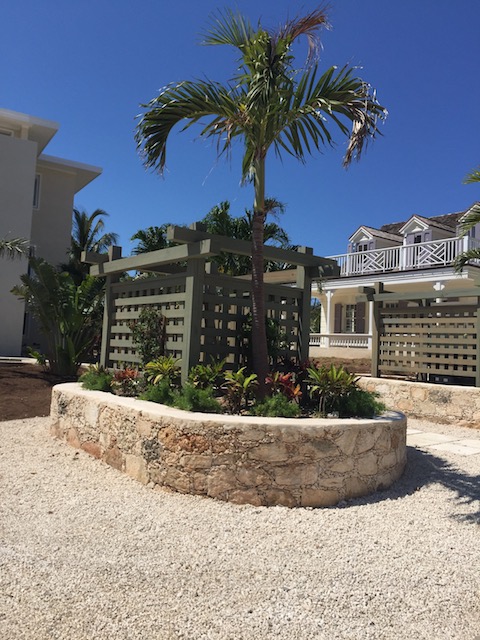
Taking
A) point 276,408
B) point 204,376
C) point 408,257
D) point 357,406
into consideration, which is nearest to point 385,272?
point 408,257

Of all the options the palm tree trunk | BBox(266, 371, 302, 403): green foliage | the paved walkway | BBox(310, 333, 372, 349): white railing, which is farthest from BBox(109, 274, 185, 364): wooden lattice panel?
Result: BBox(310, 333, 372, 349): white railing

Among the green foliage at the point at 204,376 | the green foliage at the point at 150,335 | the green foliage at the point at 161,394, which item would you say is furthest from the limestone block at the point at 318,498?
the green foliage at the point at 150,335

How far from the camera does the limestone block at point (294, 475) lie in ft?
15.0

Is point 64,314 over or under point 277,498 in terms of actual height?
over

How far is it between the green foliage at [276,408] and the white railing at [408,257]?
585 inches

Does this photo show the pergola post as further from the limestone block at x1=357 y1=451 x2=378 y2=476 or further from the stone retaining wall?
the stone retaining wall

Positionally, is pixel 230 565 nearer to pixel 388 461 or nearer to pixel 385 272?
pixel 388 461

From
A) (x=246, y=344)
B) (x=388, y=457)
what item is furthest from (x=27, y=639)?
(x=246, y=344)

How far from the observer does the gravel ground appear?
9.41 ft

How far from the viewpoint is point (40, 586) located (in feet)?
10.4

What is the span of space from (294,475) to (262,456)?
0.34 m

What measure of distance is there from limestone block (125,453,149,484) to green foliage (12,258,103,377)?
277 inches

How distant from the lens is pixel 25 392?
10.4m

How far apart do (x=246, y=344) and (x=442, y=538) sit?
3.22m
